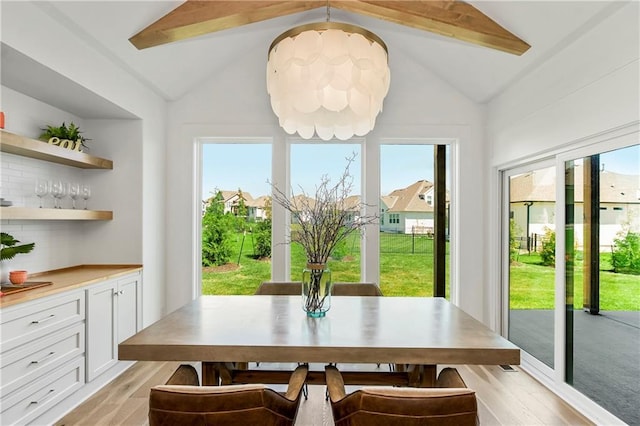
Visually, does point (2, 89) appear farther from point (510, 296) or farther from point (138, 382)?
point (510, 296)

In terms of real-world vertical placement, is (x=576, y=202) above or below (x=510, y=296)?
above

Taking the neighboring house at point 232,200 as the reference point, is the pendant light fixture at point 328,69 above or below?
above

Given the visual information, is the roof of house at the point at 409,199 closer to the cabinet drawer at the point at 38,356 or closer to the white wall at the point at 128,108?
the white wall at the point at 128,108

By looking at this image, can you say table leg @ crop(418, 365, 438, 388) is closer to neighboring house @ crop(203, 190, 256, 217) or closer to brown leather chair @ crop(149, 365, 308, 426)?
brown leather chair @ crop(149, 365, 308, 426)

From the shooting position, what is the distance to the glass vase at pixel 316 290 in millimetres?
2137

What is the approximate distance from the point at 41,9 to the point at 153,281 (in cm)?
246

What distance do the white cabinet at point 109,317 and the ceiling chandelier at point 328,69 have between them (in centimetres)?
211

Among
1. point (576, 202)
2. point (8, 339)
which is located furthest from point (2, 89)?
point (576, 202)

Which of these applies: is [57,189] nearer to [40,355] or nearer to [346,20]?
[40,355]

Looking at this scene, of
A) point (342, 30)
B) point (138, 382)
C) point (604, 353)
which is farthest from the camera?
point (138, 382)

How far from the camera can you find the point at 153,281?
3.87 meters

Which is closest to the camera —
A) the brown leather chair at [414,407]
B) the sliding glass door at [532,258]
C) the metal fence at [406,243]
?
the brown leather chair at [414,407]

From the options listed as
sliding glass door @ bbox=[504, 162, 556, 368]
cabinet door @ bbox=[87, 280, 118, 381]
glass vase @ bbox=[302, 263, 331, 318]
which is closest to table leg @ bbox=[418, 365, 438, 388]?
glass vase @ bbox=[302, 263, 331, 318]

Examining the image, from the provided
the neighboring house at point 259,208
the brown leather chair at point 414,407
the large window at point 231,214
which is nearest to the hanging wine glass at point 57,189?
the large window at point 231,214
